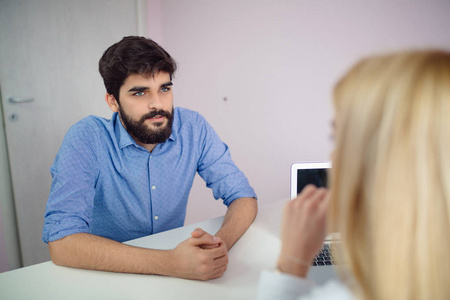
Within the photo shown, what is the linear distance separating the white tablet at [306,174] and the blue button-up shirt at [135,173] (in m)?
0.22

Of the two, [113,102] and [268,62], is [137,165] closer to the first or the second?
[113,102]

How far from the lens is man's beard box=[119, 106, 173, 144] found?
129cm

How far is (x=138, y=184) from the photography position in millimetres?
1318

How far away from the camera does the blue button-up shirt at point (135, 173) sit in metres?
1.14

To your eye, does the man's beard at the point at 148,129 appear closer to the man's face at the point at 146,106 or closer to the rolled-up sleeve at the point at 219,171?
the man's face at the point at 146,106

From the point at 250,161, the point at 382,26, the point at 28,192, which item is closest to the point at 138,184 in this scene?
the point at 28,192

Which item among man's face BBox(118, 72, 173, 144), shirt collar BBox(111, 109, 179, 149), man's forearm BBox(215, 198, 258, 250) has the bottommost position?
man's forearm BBox(215, 198, 258, 250)

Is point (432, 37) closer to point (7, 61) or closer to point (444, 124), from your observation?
point (444, 124)

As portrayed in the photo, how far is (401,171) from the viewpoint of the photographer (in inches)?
17.1

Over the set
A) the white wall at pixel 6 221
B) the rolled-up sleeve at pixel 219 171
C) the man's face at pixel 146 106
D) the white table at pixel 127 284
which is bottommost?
the white wall at pixel 6 221

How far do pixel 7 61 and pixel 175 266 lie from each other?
1.80 m

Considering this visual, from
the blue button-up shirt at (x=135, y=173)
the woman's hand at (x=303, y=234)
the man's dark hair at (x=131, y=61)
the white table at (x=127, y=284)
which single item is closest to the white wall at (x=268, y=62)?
the blue button-up shirt at (x=135, y=173)

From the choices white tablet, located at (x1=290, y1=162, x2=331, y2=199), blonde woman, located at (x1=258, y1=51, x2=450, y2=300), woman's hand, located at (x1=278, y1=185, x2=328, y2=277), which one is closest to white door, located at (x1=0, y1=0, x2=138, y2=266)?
white tablet, located at (x1=290, y1=162, x2=331, y2=199)

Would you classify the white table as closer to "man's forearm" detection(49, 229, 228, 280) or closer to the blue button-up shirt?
"man's forearm" detection(49, 229, 228, 280)
